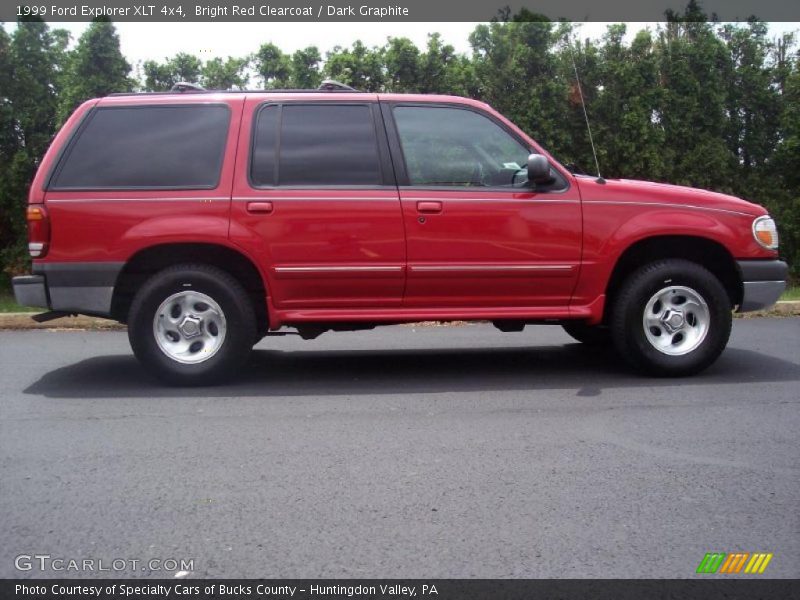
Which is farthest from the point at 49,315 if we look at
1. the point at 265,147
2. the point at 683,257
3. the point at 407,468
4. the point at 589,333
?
the point at 683,257

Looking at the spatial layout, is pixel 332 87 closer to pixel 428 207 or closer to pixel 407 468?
pixel 428 207

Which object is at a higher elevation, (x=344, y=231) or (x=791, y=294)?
(x=344, y=231)

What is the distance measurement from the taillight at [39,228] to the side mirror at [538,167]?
339cm

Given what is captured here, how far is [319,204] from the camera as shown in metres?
6.12

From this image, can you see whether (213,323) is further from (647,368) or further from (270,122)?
(647,368)

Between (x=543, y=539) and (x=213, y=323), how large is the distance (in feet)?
11.5

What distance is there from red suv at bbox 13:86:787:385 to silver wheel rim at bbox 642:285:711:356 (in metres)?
0.01

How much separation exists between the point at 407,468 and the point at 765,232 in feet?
11.8

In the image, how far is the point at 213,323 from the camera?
20.6ft

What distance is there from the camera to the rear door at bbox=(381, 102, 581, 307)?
6172 mm

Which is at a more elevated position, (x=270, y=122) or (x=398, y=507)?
(x=270, y=122)

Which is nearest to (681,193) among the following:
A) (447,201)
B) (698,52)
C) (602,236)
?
(602,236)
